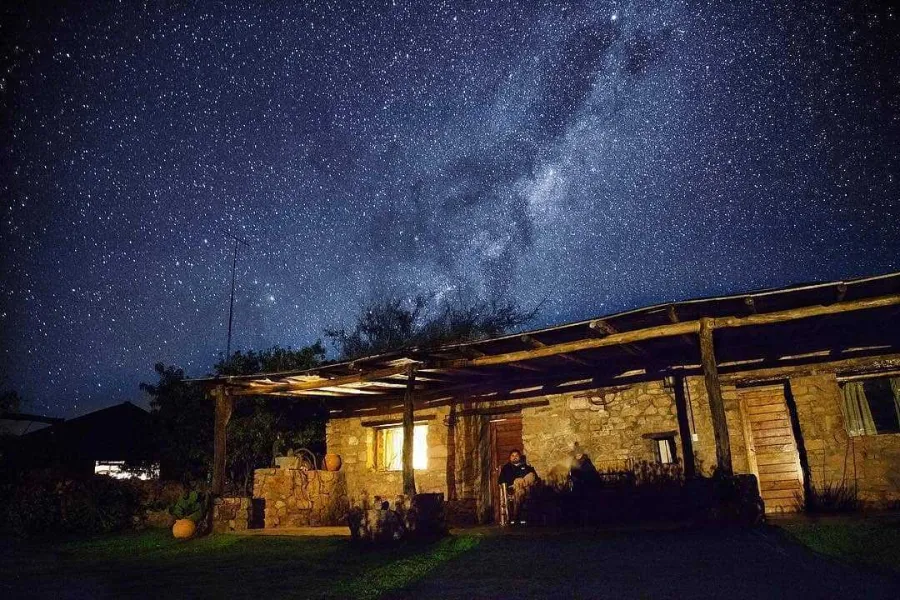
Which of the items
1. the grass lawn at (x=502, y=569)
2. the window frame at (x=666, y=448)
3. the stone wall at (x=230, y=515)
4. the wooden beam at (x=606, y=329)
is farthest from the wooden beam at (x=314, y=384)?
the window frame at (x=666, y=448)

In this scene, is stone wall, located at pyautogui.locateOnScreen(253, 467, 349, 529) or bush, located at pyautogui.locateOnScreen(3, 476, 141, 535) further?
bush, located at pyautogui.locateOnScreen(3, 476, 141, 535)

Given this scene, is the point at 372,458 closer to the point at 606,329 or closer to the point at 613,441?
the point at 613,441

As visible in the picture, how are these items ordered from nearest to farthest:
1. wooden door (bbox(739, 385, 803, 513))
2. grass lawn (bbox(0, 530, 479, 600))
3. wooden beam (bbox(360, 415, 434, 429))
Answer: grass lawn (bbox(0, 530, 479, 600)), wooden door (bbox(739, 385, 803, 513)), wooden beam (bbox(360, 415, 434, 429))

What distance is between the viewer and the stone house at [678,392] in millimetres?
8562

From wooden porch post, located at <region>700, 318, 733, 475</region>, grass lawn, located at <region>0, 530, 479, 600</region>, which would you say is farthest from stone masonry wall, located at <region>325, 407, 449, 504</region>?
wooden porch post, located at <region>700, 318, 733, 475</region>

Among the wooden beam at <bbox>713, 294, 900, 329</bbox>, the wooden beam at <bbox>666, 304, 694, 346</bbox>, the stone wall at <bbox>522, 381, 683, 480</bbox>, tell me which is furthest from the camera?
the stone wall at <bbox>522, 381, 683, 480</bbox>

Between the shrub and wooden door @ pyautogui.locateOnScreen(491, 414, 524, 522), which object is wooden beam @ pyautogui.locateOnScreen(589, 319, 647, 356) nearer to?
wooden door @ pyautogui.locateOnScreen(491, 414, 524, 522)

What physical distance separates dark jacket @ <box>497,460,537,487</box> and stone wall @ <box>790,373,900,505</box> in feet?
16.5

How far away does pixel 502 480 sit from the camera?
11.4 m

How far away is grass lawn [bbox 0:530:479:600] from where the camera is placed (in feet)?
21.0

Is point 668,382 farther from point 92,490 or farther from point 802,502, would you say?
point 92,490

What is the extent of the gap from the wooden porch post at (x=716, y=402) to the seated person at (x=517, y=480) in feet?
11.8

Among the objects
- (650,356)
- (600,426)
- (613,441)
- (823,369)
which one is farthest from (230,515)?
(823,369)

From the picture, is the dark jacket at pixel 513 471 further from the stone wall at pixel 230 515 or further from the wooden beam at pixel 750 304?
the stone wall at pixel 230 515
